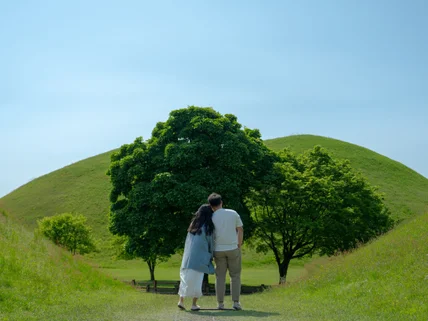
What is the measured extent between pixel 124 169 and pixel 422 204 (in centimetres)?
6621

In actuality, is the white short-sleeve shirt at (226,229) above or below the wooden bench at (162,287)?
above

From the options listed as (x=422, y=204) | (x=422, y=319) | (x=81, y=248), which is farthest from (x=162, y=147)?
(x=422, y=204)

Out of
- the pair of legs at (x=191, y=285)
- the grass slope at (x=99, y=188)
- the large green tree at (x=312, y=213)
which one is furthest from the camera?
the grass slope at (x=99, y=188)

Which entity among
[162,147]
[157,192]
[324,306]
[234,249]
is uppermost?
[162,147]

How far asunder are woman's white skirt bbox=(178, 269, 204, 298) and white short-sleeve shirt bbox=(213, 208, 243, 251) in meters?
1.00

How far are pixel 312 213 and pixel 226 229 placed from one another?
2978 cm

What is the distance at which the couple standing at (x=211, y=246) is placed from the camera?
559 inches

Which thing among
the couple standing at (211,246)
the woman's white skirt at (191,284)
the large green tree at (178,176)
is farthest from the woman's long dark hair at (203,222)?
the large green tree at (178,176)

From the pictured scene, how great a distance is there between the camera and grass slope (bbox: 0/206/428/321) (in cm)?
1310

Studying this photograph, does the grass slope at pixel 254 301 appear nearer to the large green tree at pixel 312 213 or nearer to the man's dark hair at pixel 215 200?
the man's dark hair at pixel 215 200

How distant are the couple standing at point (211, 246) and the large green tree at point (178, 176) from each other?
71.1ft

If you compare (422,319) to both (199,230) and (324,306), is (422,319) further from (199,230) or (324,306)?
(199,230)

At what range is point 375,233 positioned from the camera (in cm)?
4447

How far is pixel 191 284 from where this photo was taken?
46.8 ft
